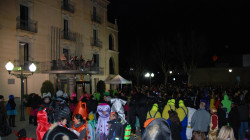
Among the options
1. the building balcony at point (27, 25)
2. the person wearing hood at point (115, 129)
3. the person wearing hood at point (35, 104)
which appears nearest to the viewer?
the person wearing hood at point (115, 129)

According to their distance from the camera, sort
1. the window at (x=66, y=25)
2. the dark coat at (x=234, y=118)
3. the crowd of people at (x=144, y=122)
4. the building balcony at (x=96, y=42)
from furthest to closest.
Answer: the building balcony at (x=96, y=42) → the window at (x=66, y=25) → the dark coat at (x=234, y=118) → the crowd of people at (x=144, y=122)

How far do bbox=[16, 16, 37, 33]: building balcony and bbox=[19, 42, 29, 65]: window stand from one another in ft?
4.48

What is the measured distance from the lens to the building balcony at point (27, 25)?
18.2 metres

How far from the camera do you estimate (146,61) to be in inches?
1593

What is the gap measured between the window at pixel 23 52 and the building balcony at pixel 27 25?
4.48 feet

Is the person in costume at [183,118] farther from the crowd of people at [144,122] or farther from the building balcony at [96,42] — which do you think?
the building balcony at [96,42]

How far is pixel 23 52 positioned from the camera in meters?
19.2

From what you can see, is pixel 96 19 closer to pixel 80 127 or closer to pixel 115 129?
pixel 80 127

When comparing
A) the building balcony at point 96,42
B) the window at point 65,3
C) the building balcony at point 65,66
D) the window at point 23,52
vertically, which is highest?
the window at point 65,3

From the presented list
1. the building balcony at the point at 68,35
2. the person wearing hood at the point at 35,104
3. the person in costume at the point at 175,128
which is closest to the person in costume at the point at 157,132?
the person in costume at the point at 175,128

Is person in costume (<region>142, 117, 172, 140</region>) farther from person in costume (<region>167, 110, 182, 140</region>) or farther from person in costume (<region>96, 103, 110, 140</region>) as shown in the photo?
person in costume (<region>96, 103, 110, 140</region>)

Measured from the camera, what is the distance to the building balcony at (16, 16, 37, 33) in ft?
59.8

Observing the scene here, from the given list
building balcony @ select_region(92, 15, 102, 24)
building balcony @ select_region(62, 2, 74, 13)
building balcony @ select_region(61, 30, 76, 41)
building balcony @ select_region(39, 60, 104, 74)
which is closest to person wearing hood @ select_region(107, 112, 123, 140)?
building balcony @ select_region(39, 60, 104, 74)

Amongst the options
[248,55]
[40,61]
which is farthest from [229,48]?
[40,61]
